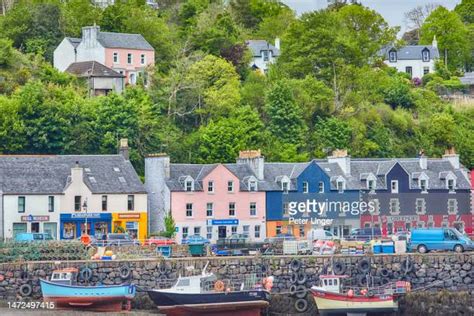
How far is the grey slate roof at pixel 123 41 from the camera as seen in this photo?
371 ft

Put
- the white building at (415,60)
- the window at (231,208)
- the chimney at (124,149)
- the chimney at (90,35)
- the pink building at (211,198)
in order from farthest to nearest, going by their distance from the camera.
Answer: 1. the white building at (415,60)
2. the chimney at (90,35)
3. the chimney at (124,149)
4. the window at (231,208)
5. the pink building at (211,198)

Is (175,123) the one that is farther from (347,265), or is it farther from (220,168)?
(347,265)

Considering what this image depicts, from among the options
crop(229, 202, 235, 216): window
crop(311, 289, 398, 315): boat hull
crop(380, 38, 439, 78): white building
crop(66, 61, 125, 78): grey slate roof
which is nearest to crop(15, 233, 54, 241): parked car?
crop(229, 202, 235, 216): window

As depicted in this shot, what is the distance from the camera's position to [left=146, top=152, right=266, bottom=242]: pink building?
290 ft

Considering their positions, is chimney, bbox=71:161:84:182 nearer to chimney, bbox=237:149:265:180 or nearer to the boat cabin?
chimney, bbox=237:149:265:180

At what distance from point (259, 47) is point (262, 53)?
3.98ft

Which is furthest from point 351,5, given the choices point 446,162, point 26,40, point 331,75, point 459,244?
point 459,244

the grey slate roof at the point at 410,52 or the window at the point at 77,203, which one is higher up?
the grey slate roof at the point at 410,52

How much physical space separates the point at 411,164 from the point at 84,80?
89.1ft

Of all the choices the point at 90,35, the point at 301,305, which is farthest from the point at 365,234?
the point at 90,35

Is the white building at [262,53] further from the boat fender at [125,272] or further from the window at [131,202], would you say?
the boat fender at [125,272]

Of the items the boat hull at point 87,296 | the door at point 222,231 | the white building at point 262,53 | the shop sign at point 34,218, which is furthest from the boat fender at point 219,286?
the white building at point 262,53

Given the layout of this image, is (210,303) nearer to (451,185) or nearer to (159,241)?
(159,241)

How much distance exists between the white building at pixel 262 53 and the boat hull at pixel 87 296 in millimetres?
65042
